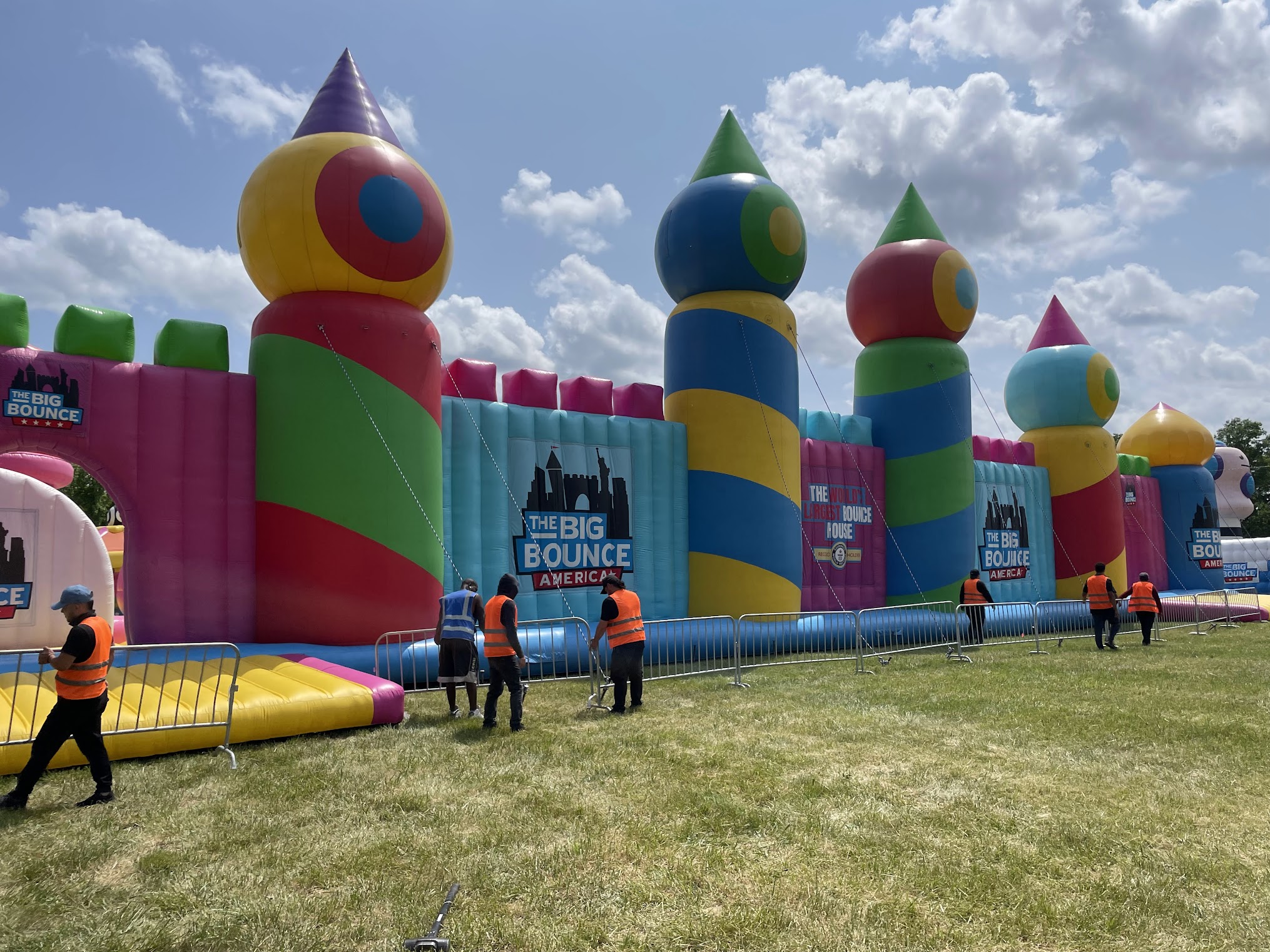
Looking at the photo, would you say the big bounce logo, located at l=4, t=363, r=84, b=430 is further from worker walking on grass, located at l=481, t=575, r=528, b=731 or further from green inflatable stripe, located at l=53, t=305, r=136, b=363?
worker walking on grass, located at l=481, t=575, r=528, b=731

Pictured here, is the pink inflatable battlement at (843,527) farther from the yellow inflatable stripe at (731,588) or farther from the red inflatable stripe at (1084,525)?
the red inflatable stripe at (1084,525)

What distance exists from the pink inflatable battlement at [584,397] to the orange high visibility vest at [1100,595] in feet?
25.9

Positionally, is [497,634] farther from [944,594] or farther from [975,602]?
[944,594]

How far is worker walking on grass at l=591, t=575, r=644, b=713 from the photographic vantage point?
7.77m

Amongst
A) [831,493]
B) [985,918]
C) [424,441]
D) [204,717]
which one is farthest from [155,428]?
[831,493]

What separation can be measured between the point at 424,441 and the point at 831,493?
316 inches

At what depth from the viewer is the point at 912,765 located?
555 centimetres

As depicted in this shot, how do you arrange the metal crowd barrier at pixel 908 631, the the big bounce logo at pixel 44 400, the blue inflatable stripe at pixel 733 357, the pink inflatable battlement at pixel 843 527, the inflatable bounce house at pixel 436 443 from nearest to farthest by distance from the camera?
Result: the the big bounce logo at pixel 44 400 < the inflatable bounce house at pixel 436 443 < the metal crowd barrier at pixel 908 631 < the blue inflatable stripe at pixel 733 357 < the pink inflatable battlement at pixel 843 527

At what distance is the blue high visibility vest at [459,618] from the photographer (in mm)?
7555

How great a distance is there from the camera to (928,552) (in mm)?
15273

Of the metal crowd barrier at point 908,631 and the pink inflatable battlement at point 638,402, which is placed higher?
the pink inflatable battlement at point 638,402

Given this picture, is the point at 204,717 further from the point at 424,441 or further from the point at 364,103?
the point at 364,103

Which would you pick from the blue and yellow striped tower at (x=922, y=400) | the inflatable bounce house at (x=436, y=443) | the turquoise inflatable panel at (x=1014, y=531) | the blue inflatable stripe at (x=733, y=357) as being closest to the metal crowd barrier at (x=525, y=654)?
the inflatable bounce house at (x=436, y=443)

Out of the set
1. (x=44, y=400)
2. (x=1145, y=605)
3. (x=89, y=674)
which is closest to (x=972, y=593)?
(x=1145, y=605)
